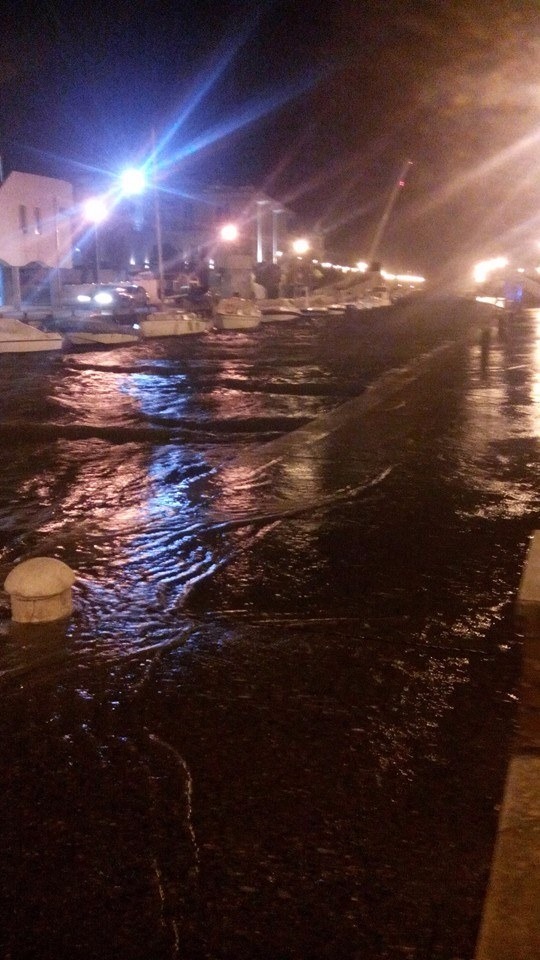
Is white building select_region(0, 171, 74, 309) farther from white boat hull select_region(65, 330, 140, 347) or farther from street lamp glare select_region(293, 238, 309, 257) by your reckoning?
street lamp glare select_region(293, 238, 309, 257)

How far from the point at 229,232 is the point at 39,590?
189 feet

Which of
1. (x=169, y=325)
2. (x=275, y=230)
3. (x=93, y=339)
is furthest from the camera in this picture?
(x=275, y=230)

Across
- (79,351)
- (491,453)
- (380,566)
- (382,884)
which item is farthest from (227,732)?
(79,351)

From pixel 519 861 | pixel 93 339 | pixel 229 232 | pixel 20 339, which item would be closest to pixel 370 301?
pixel 229 232

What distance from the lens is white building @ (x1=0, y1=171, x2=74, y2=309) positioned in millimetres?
40594

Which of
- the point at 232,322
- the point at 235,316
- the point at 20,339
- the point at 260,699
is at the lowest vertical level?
the point at 260,699

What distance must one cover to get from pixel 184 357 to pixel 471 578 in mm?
19151

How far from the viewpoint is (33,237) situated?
4275 centimetres

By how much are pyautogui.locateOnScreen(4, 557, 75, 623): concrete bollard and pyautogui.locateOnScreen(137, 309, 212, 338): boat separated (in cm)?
2692

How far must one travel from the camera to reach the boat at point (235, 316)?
36.1 meters

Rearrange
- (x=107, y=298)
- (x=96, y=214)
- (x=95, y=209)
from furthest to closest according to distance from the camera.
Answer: (x=96, y=214)
(x=95, y=209)
(x=107, y=298)

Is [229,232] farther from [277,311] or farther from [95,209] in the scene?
[277,311]

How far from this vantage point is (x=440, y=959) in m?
2.89

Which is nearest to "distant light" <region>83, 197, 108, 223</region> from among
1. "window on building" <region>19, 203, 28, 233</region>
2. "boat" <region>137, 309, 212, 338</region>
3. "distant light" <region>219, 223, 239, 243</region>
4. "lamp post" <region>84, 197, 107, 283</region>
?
"lamp post" <region>84, 197, 107, 283</region>
